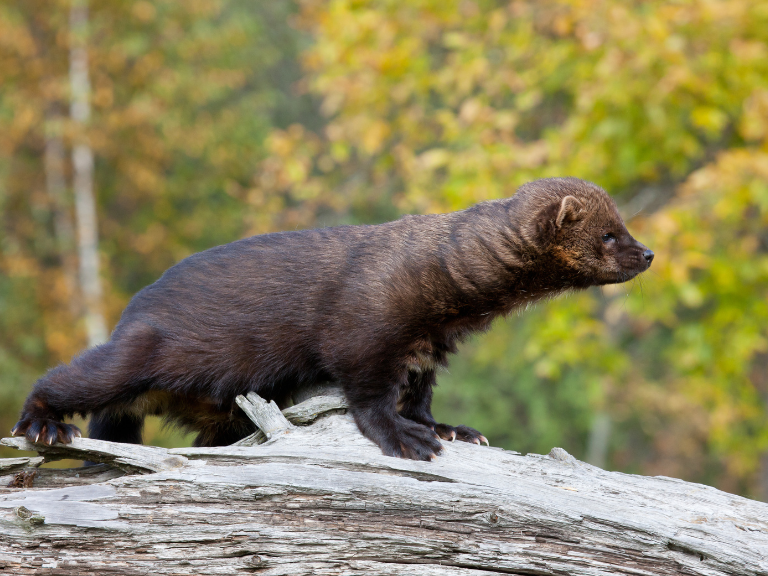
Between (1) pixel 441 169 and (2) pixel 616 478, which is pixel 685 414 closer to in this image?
(1) pixel 441 169

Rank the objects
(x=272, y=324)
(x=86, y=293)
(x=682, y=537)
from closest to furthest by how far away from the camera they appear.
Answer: (x=682, y=537)
(x=272, y=324)
(x=86, y=293)

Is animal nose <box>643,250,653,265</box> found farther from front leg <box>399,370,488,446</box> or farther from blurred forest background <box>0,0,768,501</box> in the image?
front leg <box>399,370,488,446</box>

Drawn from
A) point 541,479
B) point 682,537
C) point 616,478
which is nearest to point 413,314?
point 541,479

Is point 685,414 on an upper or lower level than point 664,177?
lower

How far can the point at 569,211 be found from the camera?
178 inches

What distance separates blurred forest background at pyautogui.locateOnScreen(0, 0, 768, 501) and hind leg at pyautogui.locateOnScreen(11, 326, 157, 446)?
1162 millimetres

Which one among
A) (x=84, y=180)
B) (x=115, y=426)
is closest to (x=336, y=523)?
(x=115, y=426)

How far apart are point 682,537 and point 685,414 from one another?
13441mm

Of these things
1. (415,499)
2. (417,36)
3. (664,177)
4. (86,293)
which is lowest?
(415,499)

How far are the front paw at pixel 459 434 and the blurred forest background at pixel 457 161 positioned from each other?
1.58 m

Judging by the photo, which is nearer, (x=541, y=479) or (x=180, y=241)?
(x=541, y=479)

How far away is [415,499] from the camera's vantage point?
3717mm

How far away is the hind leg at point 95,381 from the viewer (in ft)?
13.9

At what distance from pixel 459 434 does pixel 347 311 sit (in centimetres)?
110
